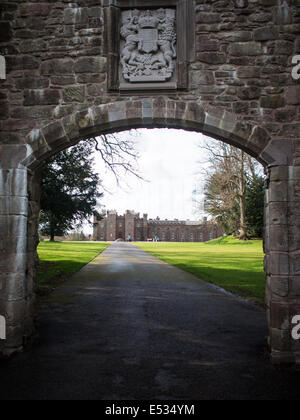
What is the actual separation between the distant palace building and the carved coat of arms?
93642 millimetres

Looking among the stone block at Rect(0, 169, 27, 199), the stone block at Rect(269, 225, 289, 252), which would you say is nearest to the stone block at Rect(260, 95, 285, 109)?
the stone block at Rect(269, 225, 289, 252)

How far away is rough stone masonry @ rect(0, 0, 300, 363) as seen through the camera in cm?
539

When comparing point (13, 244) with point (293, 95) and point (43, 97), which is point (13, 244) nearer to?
point (43, 97)

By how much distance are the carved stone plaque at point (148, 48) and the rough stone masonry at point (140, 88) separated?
0.06 feet

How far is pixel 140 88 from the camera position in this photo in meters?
5.58

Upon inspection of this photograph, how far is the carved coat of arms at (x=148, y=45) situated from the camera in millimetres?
5625

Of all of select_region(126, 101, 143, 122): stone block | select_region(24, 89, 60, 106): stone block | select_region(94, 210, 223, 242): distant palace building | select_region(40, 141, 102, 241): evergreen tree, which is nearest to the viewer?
select_region(126, 101, 143, 122): stone block

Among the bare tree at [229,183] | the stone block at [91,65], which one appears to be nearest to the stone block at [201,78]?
the stone block at [91,65]

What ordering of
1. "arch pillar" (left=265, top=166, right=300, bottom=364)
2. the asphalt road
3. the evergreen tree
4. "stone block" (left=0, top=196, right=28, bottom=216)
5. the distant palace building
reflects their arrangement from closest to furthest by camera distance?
the asphalt road, "arch pillar" (left=265, top=166, right=300, bottom=364), "stone block" (left=0, top=196, right=28, bottom=216), the evergreen tree, the distant palace building

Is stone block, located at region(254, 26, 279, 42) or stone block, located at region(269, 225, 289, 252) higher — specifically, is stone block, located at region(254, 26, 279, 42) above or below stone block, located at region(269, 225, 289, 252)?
above

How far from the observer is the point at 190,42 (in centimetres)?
561

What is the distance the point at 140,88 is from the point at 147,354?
4.18m

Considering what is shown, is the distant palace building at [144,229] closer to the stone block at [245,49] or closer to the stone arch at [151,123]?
the stone arch at [151,123]

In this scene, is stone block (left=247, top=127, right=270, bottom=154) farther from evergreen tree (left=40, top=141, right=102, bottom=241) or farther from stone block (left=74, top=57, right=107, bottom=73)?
evergreen tree (left=40, top=141, right=102, bottom=241)
